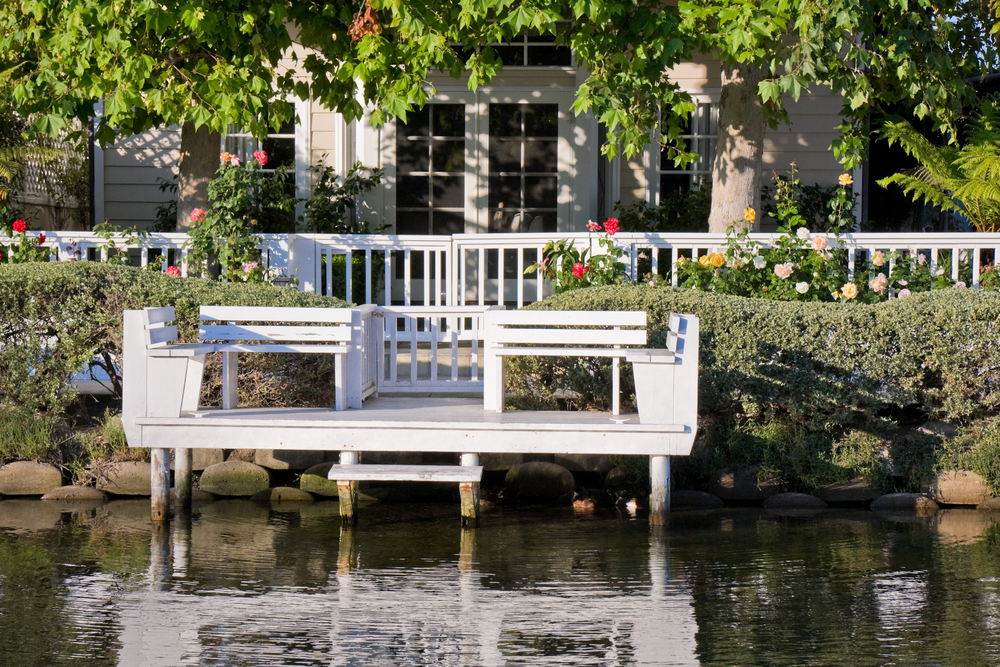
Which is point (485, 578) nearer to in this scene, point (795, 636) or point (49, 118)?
point (795, 636)

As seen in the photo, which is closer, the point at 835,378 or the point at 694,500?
the point at 835,378

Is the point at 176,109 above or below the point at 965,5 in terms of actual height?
below

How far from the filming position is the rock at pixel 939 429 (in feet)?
24.5

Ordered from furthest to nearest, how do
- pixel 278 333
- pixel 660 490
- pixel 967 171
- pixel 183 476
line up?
pixel 967 171 → pixel 183 476 → pixel 278 333 → pixel 660 490

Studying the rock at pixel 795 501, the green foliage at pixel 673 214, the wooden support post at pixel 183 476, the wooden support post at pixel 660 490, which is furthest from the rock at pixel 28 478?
the green foliage at pixel 673 214

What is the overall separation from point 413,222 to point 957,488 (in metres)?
6.85

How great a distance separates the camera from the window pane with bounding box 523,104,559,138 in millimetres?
12367

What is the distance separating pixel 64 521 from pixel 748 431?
13.9 ft

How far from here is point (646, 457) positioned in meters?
7.52

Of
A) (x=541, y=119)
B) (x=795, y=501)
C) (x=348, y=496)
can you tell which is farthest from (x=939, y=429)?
(x=541, y=119)

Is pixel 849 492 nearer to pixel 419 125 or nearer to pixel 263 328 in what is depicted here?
pixel 263 328

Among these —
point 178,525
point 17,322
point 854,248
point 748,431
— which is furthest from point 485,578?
point 854,248

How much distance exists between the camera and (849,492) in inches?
293

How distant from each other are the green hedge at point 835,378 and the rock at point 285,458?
2.29 m
